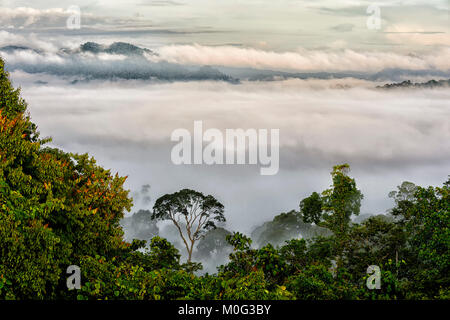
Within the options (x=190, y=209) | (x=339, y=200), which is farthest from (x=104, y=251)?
(x=190, y=209)

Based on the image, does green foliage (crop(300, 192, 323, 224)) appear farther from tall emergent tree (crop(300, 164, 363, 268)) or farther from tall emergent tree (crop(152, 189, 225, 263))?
tall emergent tree (crop(152, 189, 225, 263))

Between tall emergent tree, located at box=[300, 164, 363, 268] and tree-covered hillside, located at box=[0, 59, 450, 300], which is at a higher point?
tall emergent tree, located at box=[300, 164, 363, 268]

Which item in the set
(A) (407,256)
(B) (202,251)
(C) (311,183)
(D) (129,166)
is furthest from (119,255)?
(D) (129,166)

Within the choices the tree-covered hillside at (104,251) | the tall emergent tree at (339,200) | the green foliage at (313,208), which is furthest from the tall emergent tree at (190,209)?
the tree-covered hillside at (104,251)

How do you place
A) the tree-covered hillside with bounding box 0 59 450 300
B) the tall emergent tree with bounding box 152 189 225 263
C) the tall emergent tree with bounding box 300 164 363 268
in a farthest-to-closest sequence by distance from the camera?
1. the tall emergent tree with bounding box 152 189 225 263
2. the tall emergent tree with bounding box 300 164 363 268
3. the tree-covered hillside with bounding box 0 59 450 300

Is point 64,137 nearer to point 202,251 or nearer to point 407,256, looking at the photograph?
point 202,251

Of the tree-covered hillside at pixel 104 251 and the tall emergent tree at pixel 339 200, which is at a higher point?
the tall emergent tree at pixel 339 200

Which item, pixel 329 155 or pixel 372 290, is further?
pixel 329 155

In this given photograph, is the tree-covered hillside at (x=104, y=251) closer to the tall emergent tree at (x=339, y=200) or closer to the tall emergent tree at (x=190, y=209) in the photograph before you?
the tall emergent tree at (x=339, y=200)

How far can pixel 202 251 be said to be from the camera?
6612 cm

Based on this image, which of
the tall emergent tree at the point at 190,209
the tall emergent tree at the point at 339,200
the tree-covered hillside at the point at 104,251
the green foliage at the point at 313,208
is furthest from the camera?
the tall emergent tree at the point at 190,209

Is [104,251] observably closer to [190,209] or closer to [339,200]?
[339,200]

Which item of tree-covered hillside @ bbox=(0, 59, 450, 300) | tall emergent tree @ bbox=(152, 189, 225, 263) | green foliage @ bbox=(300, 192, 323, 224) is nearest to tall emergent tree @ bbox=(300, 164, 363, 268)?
green foliage @ bbox=(300, 192, 323, 224)

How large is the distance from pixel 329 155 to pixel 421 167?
115 feet
